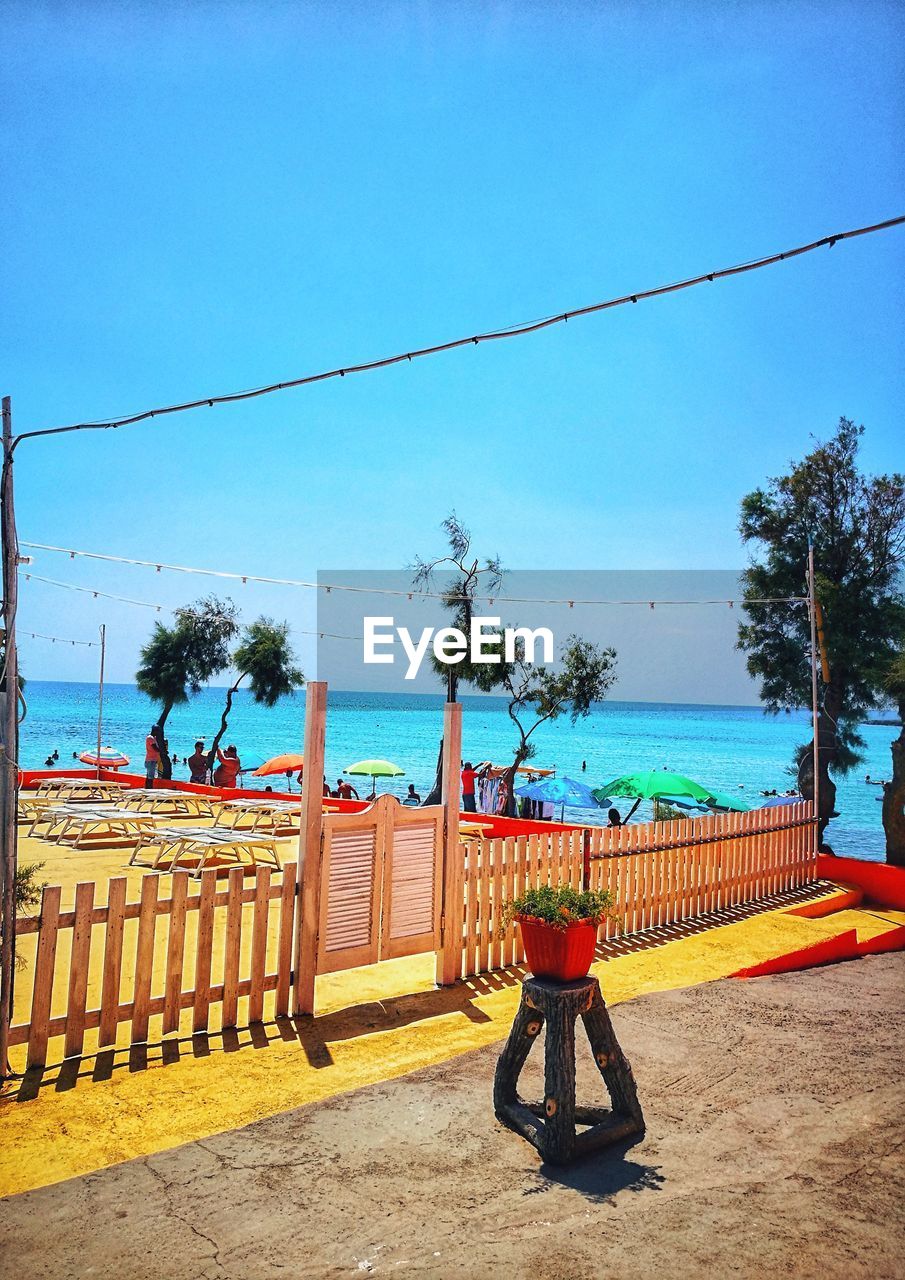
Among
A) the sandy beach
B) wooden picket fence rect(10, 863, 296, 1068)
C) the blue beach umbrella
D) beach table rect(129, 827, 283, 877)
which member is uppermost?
wooden picket fence rect(10, 863, 296, 1068)

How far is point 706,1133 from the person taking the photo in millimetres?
4469

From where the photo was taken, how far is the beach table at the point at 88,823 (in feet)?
46.9

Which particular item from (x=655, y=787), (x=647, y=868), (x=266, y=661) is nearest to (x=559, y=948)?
(x=647, y=868)

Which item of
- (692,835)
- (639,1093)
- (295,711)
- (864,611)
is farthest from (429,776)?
(295,711)

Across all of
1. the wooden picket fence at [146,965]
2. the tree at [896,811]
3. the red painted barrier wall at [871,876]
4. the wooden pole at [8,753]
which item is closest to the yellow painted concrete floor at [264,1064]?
the wooden picket fence at [146,965]

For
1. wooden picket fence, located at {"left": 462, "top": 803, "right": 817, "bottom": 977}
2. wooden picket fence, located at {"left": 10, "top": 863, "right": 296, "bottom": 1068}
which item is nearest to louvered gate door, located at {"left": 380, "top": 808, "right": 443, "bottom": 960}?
wooden picket fence, located at {"left": 462, "top": 803, "right": 817, "bottom": 977}

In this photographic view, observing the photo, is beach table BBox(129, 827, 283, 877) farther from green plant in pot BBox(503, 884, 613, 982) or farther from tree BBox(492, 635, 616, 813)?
tree BBox(492, 635, 616, 813)

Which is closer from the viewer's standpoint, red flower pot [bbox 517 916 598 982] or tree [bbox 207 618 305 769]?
red flower pot [bbox 517 916 598 982]

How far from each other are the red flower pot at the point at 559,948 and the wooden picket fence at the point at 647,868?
2.46 meters

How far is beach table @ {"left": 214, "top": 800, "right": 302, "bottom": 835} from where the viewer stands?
16.0 m

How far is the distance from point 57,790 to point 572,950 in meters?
18.5

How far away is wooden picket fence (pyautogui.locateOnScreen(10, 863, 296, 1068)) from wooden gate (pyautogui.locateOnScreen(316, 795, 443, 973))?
0.34m

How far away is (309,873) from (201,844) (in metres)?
6.79

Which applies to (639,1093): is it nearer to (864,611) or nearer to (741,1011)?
(741,1011)
